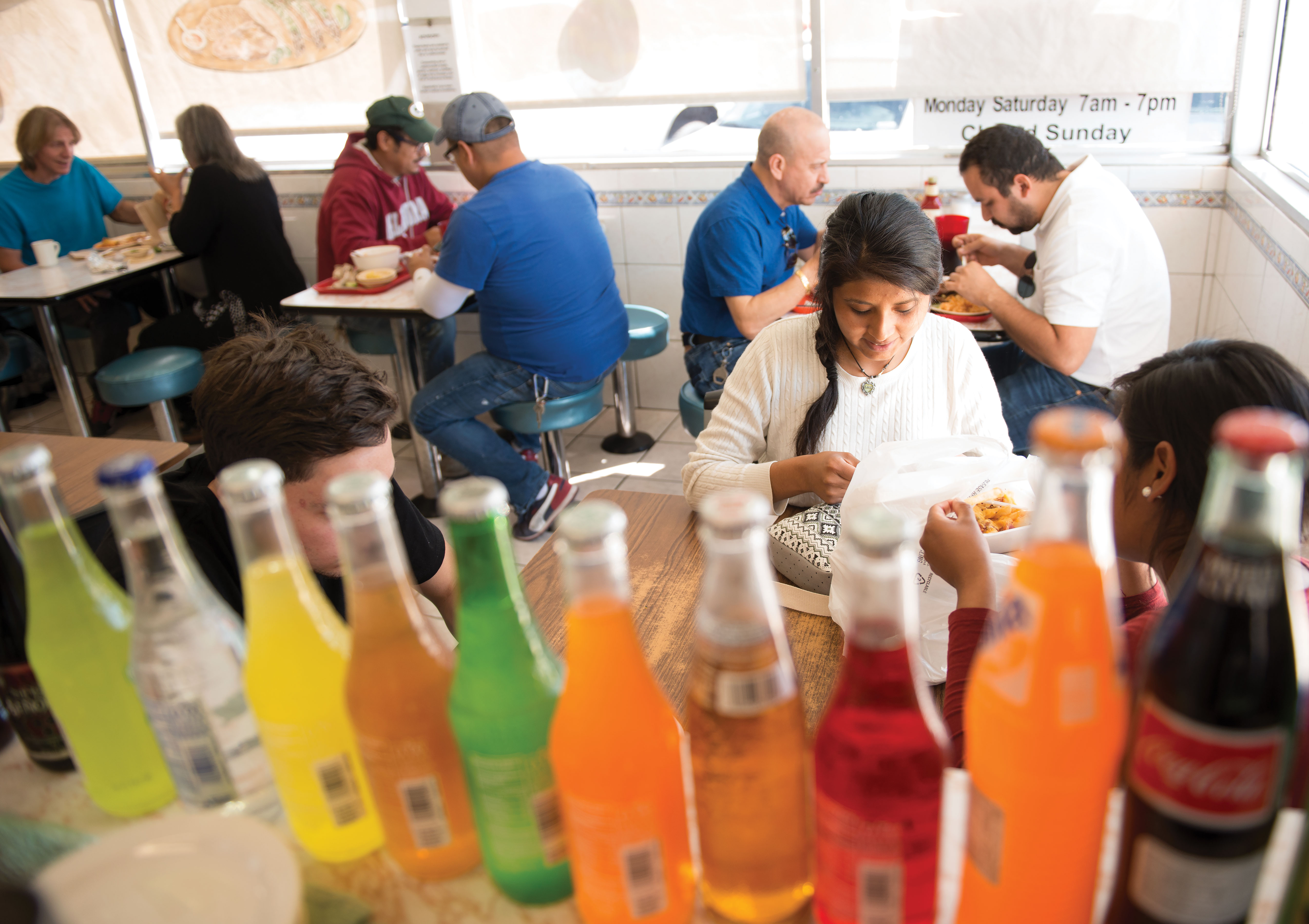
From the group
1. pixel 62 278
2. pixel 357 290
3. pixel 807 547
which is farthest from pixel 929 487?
pixel 62 278

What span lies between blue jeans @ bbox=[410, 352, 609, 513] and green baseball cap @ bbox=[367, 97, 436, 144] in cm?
111

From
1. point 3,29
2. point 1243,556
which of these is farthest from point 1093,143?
point 3,29

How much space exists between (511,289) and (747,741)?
8.83 ft

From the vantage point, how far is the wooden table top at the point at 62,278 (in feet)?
11.4

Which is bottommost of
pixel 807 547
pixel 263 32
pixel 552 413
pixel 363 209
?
pixel 552 413

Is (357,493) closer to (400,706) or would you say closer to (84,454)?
(400,706)

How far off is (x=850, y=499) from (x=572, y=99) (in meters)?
3.28

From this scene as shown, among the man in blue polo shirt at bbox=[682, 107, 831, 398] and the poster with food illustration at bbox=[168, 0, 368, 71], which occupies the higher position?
the poster with food illustration at bbox=[168, 0, 368, 71]

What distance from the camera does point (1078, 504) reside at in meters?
0.39

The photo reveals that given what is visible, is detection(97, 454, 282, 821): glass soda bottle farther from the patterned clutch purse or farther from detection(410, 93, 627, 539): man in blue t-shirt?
detection(410, 93, 627, 539): man in blue t-shirt

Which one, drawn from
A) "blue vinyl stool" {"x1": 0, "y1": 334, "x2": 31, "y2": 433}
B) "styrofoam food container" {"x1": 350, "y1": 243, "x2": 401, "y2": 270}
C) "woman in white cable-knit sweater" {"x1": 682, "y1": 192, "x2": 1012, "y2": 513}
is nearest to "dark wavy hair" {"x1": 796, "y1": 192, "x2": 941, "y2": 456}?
"woman in white cable-knit sweater" {"x1": 682, "y1": 192, "x2": 1012, "y2": 513}

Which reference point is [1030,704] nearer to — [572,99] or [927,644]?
[927,644]

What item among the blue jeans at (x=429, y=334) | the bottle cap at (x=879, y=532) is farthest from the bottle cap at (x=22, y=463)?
the blue jeans at (x=429, y=334)

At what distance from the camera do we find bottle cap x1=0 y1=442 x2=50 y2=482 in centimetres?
53
